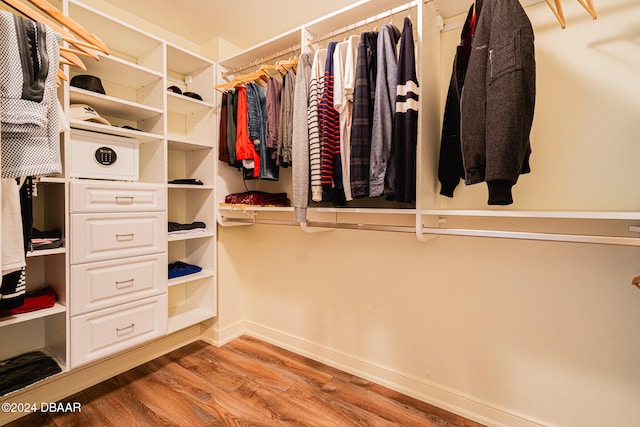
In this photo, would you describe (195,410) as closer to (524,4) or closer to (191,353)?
(191,353)

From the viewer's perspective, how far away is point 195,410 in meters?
1.67

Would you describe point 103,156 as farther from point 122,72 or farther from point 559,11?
point 559,11

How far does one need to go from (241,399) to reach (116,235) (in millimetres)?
1169

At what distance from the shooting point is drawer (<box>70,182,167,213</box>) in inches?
61.4

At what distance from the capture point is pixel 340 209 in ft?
5.36

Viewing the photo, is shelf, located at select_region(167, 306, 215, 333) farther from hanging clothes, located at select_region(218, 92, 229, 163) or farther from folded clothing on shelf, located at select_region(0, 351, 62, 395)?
hanging clothes, located at select_region(218, 92, 229, 163)

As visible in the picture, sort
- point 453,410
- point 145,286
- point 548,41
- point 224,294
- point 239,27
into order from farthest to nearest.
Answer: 1. point 224,294
2. point 239,27
3. point 145,286
4. point 453,410
5. point 548,41

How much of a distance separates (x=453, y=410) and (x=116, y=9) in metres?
3.17

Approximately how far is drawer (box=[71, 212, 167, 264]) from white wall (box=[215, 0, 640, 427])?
1182 millimetres

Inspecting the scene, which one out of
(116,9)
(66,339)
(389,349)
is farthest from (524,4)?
(66,339)

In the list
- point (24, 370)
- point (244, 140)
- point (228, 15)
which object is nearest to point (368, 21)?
point (244, 140)

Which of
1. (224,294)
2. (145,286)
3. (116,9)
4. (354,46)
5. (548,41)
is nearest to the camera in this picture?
(548,41)

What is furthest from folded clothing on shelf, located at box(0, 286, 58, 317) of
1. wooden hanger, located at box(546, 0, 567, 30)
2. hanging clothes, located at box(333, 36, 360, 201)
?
wooden hanger, located at box(546, 0, 567, 30)

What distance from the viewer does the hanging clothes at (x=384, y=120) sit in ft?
4.42
